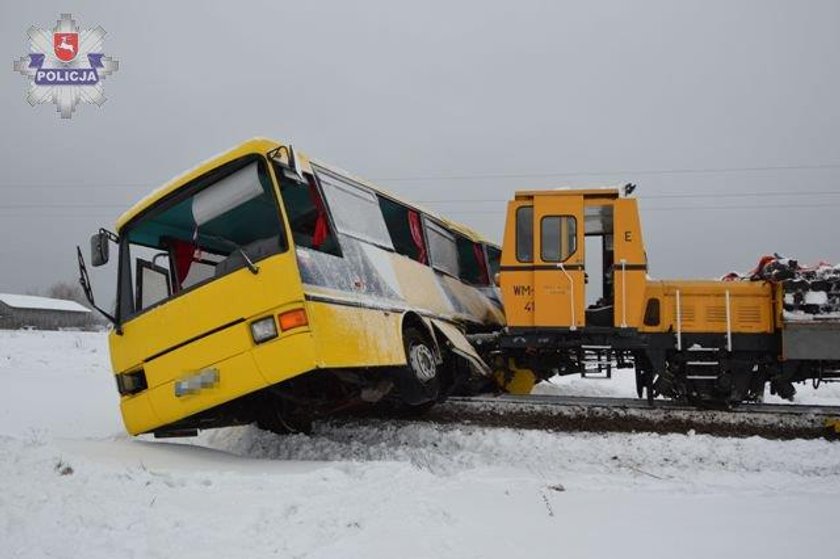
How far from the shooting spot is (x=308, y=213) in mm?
6508

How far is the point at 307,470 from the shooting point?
5.19m

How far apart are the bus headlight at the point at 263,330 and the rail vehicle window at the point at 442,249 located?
12.6ft

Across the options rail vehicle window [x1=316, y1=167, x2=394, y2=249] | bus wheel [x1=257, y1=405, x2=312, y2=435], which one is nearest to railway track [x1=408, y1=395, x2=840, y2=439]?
bus wheel [x1=257, y1=405, x2=312, y2=435]

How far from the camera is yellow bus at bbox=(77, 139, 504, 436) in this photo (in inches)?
213

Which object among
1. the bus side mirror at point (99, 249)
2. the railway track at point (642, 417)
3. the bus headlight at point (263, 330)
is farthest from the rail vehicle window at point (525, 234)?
the bus side mirror at point (99, 249)

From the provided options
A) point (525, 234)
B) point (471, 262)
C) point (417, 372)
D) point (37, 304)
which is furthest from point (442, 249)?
point (37, 304)

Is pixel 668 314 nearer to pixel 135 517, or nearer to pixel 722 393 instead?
pixel 722 393

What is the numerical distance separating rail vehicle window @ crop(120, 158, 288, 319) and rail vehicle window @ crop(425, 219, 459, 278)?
242cm

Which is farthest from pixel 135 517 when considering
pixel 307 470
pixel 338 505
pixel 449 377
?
pixel 449 377

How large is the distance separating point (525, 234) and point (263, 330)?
4.61m

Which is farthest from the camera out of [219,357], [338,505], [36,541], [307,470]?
[219,357]

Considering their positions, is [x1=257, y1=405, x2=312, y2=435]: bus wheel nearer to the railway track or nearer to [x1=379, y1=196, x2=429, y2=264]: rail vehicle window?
the railway track

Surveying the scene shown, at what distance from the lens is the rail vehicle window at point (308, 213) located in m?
5.92

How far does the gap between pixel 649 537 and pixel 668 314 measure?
5.23 metres
